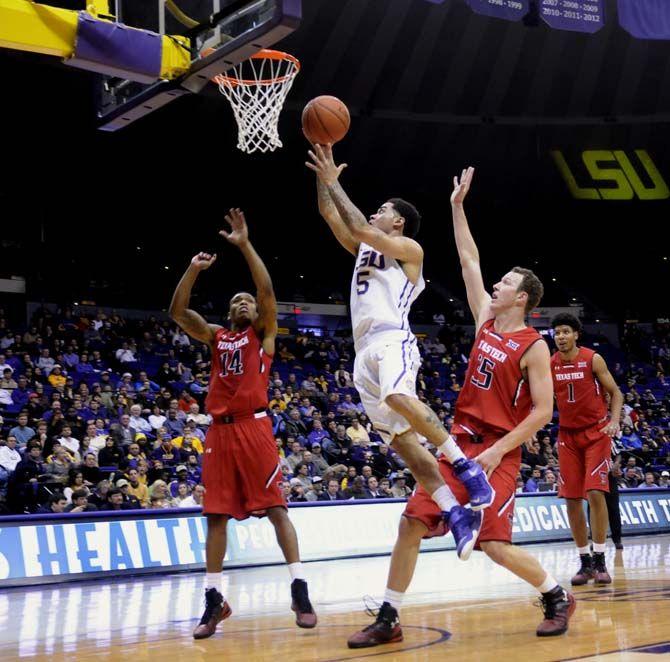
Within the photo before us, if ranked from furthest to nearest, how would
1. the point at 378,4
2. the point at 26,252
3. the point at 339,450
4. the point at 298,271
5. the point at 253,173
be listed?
the point at 298,271
the point at 253,173
the point at 26,252
the point at 378,4
the point at 339,450

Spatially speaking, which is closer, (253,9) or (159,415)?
(253,9)

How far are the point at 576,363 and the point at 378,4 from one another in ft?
52.3

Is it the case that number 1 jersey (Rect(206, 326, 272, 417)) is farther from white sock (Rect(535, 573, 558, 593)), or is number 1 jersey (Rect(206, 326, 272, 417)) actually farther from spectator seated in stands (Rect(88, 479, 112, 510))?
spectator seated in stands (Rect(88, 479, 112, 510))

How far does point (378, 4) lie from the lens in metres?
21.9

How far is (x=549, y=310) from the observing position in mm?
34438

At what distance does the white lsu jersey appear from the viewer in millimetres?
5324

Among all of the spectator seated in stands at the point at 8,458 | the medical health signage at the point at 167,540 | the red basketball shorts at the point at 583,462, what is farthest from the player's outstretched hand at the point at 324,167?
the spectator seated in stands at the point at 8,458

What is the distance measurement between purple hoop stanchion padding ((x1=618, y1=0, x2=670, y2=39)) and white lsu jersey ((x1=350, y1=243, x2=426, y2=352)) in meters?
15.4

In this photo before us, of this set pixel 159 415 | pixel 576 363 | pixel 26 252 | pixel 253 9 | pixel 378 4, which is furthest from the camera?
pixel 26 252

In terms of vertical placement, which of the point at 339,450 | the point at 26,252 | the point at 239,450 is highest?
the point at 26,252

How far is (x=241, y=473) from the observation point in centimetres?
566

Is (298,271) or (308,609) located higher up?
(298,271)

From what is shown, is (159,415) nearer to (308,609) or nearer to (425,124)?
(308,609)

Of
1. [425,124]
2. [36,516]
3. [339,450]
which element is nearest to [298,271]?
[425,124]
